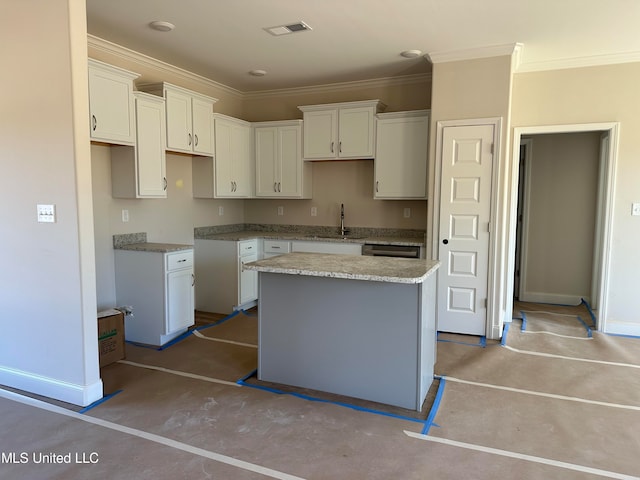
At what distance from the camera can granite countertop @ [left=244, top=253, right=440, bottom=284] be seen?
257 cm

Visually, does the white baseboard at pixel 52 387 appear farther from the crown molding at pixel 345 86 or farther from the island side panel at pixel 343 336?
the crown molding at pixel 345 86

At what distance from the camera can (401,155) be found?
15.6ft

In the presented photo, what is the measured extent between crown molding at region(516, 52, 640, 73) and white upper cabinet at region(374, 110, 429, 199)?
111 cm

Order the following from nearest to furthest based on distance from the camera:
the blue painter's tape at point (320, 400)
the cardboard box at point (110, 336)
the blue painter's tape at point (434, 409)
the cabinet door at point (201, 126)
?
1. the blue painter's tape at point (434, 409)
2. the blue painter's tape at point (320, 400)
3. the cardboard box at point (110, 336)
4. the cabinet door at point (201, 126)

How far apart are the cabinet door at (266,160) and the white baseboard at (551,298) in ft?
11.6

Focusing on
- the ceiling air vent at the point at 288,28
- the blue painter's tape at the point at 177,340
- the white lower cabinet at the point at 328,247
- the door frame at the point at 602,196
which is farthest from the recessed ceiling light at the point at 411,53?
the blue painter's tape at the point at 177,340

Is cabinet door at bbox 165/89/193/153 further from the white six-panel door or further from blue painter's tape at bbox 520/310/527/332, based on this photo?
blue painter's tape at bbox 520/310/527/332

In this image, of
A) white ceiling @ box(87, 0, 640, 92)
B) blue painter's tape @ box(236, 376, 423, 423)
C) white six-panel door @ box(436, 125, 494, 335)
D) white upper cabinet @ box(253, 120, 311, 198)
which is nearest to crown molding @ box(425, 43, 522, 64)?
white ceiling @ box(87, 0, 640, 92)

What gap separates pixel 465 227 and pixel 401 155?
1101 mm

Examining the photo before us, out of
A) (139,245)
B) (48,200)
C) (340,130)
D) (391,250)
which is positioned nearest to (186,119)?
(139,245)

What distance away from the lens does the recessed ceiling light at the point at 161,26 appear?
343 centimetres

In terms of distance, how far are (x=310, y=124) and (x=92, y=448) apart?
399cm

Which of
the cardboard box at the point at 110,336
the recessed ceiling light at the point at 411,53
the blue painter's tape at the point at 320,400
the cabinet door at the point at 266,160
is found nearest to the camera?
the blue painter's tape at the point at 320,400

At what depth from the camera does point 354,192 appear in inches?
214
